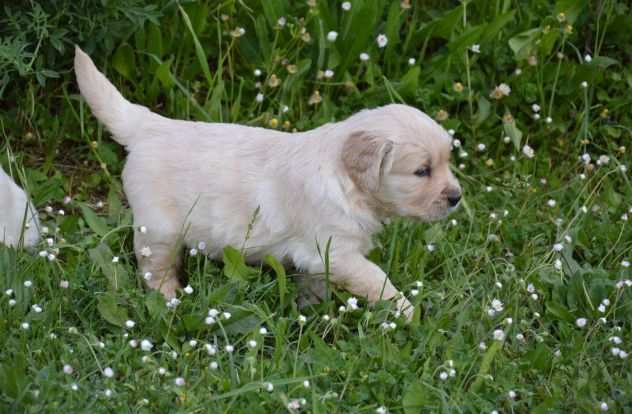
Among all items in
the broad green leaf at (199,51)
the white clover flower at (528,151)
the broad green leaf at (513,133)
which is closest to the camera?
the broad green leaf at (199,51)

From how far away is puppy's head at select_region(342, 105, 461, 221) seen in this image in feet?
12.3

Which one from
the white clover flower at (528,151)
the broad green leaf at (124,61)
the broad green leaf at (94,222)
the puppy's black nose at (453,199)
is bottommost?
the white clover flower at (528,151)

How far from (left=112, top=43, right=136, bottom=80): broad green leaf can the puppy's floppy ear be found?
1575 mm

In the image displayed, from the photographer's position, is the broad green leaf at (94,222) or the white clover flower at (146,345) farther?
the broad green leaf at (94,222)

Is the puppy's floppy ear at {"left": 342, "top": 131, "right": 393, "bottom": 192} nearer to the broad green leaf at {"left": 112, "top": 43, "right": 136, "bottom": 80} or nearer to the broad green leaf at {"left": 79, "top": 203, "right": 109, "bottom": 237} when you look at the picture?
the broad green leaf at {"left": 79, "top": 203, "right": 109, "bottom": 237}

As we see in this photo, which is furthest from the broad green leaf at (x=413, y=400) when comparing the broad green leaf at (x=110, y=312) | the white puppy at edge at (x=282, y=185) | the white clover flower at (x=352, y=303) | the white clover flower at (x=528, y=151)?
the white clover flower at (x=528, y=151)

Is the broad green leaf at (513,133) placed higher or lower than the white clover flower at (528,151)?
higher

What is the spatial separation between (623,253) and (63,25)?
2.70 meters

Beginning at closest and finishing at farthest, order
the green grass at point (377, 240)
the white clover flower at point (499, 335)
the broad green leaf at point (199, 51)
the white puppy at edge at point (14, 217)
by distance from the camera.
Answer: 1. the green grass at point (377, 240)
2. the white clover flower at point (499, 335)
3. the white puppy at edge at point (14, 217)
4. the broad green leaf at point (199, 51)

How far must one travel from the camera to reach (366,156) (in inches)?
147

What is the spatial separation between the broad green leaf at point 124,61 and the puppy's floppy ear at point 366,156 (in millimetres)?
1575

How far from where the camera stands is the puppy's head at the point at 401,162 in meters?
3.75

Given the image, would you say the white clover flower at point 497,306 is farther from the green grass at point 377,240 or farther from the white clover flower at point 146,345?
the white clover flower at point 146,345

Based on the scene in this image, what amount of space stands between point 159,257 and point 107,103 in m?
0.65
